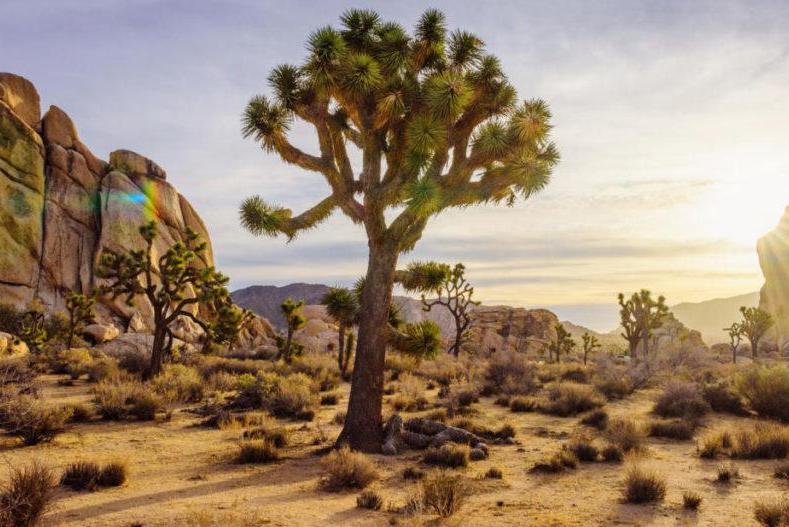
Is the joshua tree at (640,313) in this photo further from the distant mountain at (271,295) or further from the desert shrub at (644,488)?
the distant mountain at (271,295)

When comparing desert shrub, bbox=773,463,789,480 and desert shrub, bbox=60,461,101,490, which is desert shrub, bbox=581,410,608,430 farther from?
desert shrub, bbox=60,461,101,490

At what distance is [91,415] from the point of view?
12.0 m

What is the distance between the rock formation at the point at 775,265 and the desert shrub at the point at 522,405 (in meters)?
90.7

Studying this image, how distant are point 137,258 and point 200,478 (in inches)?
494

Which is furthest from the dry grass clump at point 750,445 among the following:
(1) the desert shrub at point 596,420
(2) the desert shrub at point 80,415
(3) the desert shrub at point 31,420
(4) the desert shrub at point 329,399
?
(2) the desert shrub at point 80,415

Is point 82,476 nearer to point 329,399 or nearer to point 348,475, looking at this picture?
point 348,475

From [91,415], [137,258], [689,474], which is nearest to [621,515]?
[689,474]

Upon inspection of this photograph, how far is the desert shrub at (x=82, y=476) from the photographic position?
7.06 m

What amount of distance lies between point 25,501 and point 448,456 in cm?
614

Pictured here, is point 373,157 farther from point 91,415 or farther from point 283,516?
point 91,415

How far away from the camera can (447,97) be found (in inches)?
388

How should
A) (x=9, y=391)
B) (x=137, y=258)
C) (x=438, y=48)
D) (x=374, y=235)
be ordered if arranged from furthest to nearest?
(x=137, y=258)
(x=438, y=48)
(x=374, y=235)
(x=9, y=391)

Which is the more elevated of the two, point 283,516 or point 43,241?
point 43,241

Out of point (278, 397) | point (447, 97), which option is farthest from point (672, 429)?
point (278, 397)
